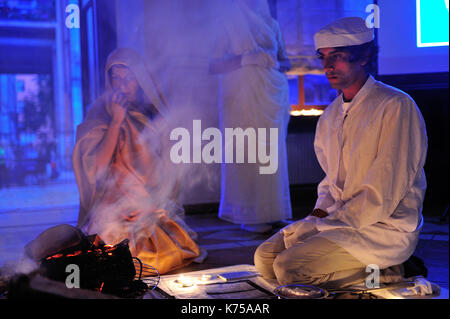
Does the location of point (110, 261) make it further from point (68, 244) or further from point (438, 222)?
point (438, 222)

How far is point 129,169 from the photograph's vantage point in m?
2.79

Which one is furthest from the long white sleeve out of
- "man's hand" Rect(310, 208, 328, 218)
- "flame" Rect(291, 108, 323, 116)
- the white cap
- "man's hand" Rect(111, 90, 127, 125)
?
"flame" Rect(291, 108, 323, 116)

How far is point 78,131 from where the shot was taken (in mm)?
2750

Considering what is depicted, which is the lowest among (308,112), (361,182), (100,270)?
(100,270)

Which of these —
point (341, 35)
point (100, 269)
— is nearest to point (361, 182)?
point (341, 35)

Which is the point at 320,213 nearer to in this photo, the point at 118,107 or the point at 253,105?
the point at 118,107

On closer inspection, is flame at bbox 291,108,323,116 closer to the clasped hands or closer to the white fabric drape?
the white fabric drape

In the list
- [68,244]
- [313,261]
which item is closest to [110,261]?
[68,244]

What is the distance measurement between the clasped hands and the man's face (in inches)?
24.5

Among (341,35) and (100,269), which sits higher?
(341,35)

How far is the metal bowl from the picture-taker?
1.74 metres

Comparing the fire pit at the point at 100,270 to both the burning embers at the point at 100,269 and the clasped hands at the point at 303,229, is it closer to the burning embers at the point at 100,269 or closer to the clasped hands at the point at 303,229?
the burning embers at the point at 100,269

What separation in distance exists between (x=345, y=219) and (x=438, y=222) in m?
2.54

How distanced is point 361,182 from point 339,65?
54 cm
